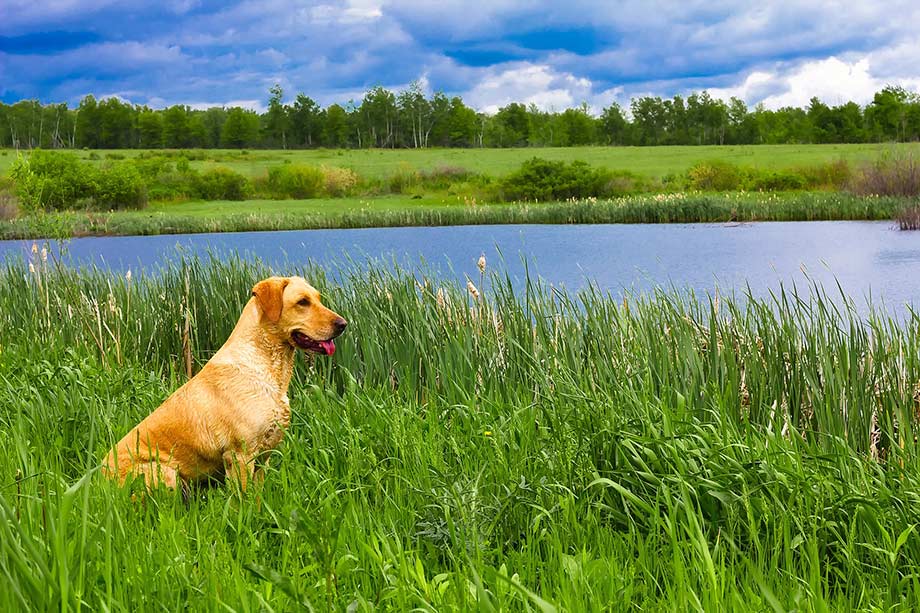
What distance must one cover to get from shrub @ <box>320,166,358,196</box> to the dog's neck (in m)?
52.4

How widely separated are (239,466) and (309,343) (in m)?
0.57

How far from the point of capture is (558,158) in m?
61.9

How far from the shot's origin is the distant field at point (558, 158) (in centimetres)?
5566

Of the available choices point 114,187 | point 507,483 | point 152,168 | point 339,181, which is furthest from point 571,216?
point 152,168

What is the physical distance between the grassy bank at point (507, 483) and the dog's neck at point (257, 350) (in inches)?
15.1

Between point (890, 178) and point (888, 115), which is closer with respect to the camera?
point (890, 178)

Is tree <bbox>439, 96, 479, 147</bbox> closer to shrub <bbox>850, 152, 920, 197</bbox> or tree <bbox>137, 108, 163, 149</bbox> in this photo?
tree <bbox>137, 108, 163, 149</bbox>

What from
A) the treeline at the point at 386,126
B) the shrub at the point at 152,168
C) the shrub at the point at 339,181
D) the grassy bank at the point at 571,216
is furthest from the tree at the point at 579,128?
the grassy bank at the point at 571,216

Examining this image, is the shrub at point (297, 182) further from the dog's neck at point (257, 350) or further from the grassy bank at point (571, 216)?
the dog's neck at point (257, 350)

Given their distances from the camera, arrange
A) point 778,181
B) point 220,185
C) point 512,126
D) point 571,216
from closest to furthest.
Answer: point 571,216
point 778,181
point 220,185
point 512,126

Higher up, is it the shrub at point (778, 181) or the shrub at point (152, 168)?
the shrub at point (152, 168)

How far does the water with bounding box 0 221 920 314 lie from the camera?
1350 cm

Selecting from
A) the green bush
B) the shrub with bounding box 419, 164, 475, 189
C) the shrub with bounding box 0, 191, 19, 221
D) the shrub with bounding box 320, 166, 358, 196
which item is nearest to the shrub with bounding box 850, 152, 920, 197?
the shrub with bounding box 419, 164, 475, 189

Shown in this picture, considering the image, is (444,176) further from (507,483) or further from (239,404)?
(507,483)
